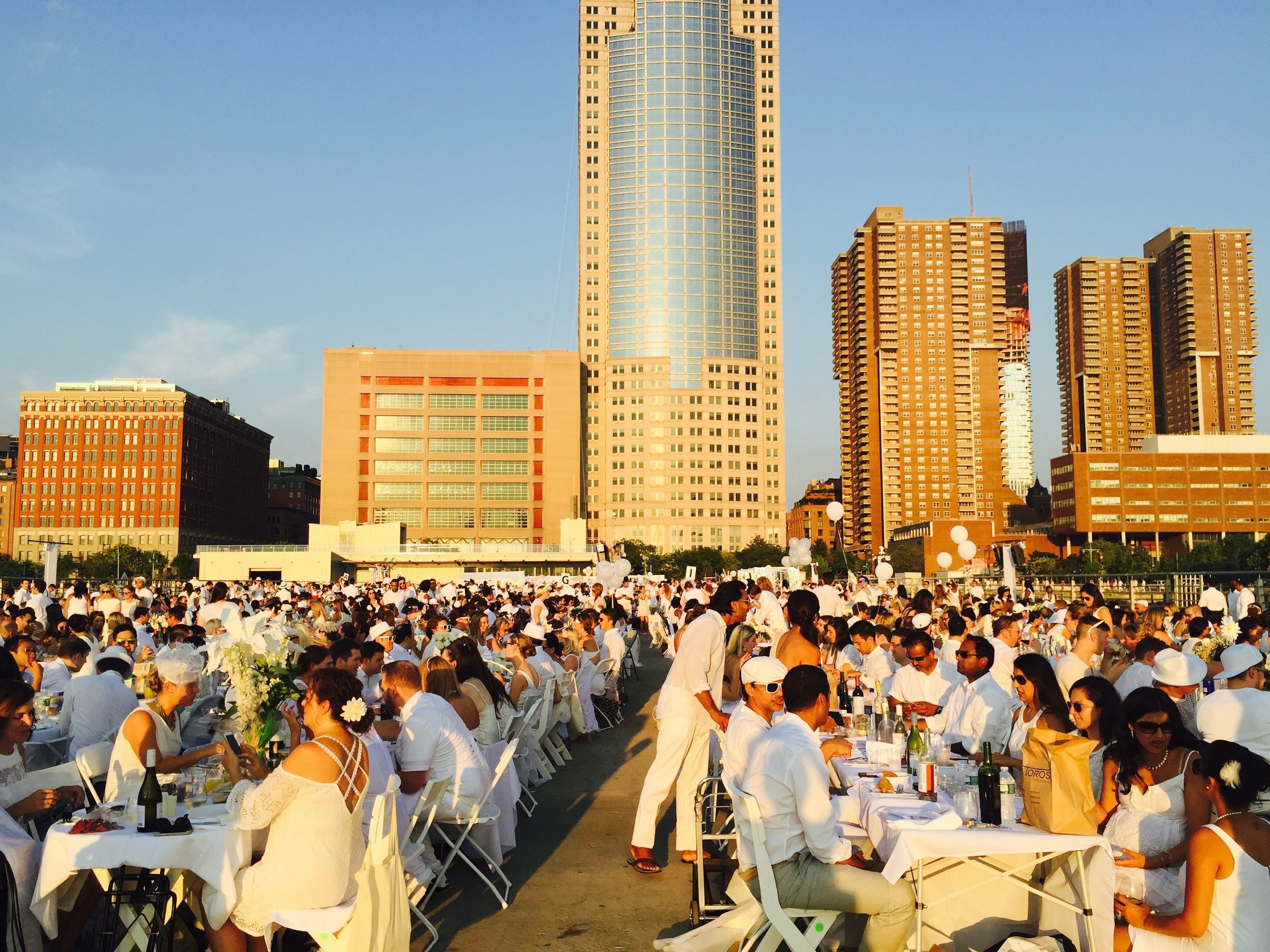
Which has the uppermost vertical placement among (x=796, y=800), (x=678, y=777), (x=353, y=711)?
(x=353, y=711)

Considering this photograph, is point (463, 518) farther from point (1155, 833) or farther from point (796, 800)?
point (1155, 833)

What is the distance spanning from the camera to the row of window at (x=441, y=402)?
103938 millimetres

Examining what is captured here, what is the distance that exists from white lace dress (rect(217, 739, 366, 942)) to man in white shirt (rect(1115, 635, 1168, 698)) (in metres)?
5.95

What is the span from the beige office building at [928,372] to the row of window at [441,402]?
6574cm

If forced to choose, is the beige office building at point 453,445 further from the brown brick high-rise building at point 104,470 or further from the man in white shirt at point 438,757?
the man in white shirt at point 438,757

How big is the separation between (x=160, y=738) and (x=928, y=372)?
15239cm

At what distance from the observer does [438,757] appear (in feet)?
19.8

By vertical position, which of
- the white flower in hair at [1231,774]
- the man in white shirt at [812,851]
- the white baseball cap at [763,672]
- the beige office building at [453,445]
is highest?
the beige office building at [453,445]

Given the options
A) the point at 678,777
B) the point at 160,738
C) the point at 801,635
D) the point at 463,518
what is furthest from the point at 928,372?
the point at 160,738

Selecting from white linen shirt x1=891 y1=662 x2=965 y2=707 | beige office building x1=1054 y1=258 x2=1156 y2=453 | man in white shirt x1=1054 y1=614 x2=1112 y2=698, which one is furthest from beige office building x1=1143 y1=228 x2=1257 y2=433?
white linen shirt x1=891 y1=662 x2=965 y2=707

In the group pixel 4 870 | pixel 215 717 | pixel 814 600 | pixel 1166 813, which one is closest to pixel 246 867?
pixel 4 870

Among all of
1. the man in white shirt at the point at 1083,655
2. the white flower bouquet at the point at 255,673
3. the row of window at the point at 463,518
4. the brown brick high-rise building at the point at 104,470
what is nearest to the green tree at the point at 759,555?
the row of window at the point at 463,518

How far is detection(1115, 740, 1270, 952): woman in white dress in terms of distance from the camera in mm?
3529

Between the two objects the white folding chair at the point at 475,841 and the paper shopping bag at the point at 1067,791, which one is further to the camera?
the white folding chair at the point at 475,841
